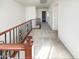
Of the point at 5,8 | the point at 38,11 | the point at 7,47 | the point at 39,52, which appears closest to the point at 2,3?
the point at 5,8

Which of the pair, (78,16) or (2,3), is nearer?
(78,16)

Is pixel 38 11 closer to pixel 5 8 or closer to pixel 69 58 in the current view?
pixel 5 8

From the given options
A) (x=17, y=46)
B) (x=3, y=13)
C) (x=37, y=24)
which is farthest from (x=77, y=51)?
(x=37, y=24)

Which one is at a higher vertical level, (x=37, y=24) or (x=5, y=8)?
(x=5, y=8)

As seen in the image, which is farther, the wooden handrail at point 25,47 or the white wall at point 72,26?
the white wall at point 72,26

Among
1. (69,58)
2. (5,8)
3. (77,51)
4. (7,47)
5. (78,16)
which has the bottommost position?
(69,58)

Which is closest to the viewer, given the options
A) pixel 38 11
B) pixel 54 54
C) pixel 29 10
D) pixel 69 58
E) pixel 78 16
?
pixel 78 16

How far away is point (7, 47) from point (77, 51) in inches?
120

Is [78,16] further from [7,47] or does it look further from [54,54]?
[7,47]

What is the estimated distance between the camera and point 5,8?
7398 millimetres

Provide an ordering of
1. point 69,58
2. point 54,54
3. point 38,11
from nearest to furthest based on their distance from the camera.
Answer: point 69,58, point 54,54, point 38,11

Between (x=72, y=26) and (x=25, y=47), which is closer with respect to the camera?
(x=25, y=47)

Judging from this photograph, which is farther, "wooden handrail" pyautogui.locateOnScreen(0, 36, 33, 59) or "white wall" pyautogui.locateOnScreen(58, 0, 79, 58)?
"white wall" pyautogui.locateOnScreen(58, 0, 79, 58)

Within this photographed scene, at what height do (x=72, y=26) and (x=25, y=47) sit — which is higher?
(x=72, y=26)
